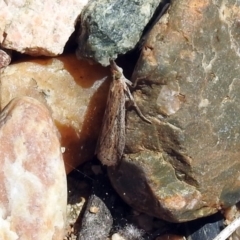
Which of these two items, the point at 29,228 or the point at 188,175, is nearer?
the point at 29,228

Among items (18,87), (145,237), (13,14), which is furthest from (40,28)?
(145,237)

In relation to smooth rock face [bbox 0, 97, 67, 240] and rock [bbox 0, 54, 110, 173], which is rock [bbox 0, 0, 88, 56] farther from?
smooth rock face [bbox 0, 97, 67, 240]

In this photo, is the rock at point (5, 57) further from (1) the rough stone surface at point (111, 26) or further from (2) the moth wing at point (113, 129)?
(2) the moth wing at point (113, 129)

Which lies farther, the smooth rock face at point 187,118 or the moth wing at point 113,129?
the moth wing at point 113,129

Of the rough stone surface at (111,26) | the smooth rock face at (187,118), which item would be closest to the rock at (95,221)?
the smooth rock face at (187,118)

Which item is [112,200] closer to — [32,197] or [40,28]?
[32,197]

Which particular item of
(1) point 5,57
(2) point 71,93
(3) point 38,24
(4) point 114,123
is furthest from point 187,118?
(1) point 5,57
